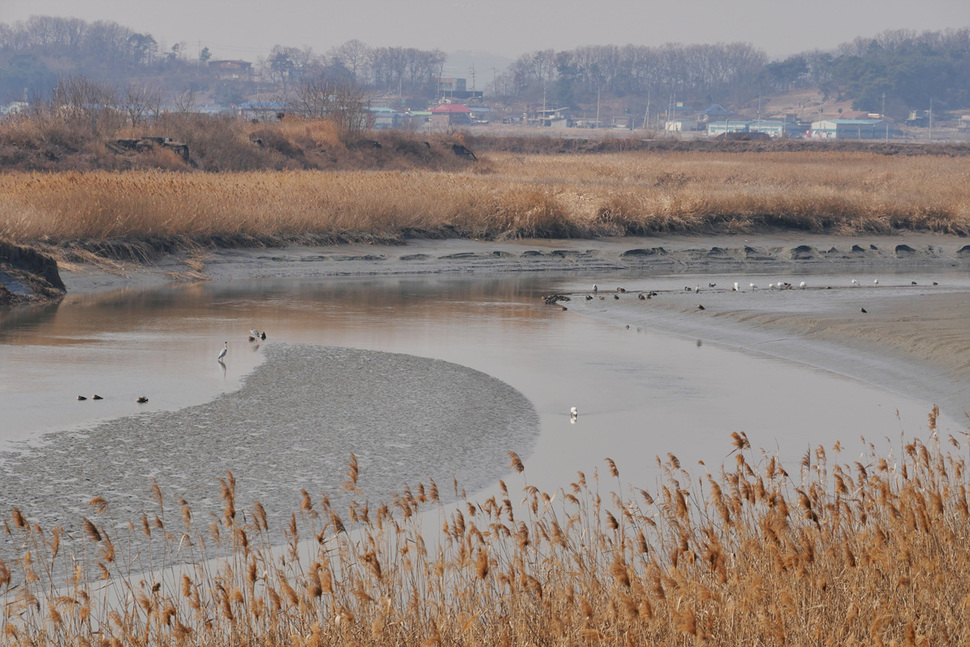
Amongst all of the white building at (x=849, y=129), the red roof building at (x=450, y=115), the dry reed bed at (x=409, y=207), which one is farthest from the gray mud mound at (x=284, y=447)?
the red roof building at (x=450, y=115)

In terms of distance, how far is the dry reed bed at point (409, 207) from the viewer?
22.2 metres

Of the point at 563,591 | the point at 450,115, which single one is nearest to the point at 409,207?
the point at 563,591

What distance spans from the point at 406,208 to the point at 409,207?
0.11 metres

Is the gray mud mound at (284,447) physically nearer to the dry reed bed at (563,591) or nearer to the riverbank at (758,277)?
the dry reed bed at (563,591)

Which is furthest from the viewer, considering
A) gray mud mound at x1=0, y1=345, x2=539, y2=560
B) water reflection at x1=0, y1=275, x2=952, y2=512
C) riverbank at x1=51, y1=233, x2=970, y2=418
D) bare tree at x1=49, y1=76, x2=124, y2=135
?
bare tree at x1=49, y1=76, x2=124, y2=135

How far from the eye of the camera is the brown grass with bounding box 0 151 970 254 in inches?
875

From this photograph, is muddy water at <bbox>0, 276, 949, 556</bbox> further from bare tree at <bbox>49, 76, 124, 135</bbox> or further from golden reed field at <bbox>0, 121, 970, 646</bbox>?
bare tree at <bbox>49, 76, 124, 135</bbox>

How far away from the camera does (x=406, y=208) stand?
90.3 ft

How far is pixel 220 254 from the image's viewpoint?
23.5 m

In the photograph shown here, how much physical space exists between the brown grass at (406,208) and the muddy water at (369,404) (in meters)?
5.78

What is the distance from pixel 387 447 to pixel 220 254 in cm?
1570

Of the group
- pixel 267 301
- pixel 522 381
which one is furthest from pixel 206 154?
pixel 522 381

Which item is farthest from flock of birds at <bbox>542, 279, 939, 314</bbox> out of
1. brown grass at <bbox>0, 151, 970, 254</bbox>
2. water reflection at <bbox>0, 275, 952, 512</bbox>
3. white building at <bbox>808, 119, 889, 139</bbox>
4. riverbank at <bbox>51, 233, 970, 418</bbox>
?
white building at <bbox>808, 119, 889, 139</bbox>

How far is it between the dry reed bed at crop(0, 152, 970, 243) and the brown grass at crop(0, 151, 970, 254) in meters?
0.03
